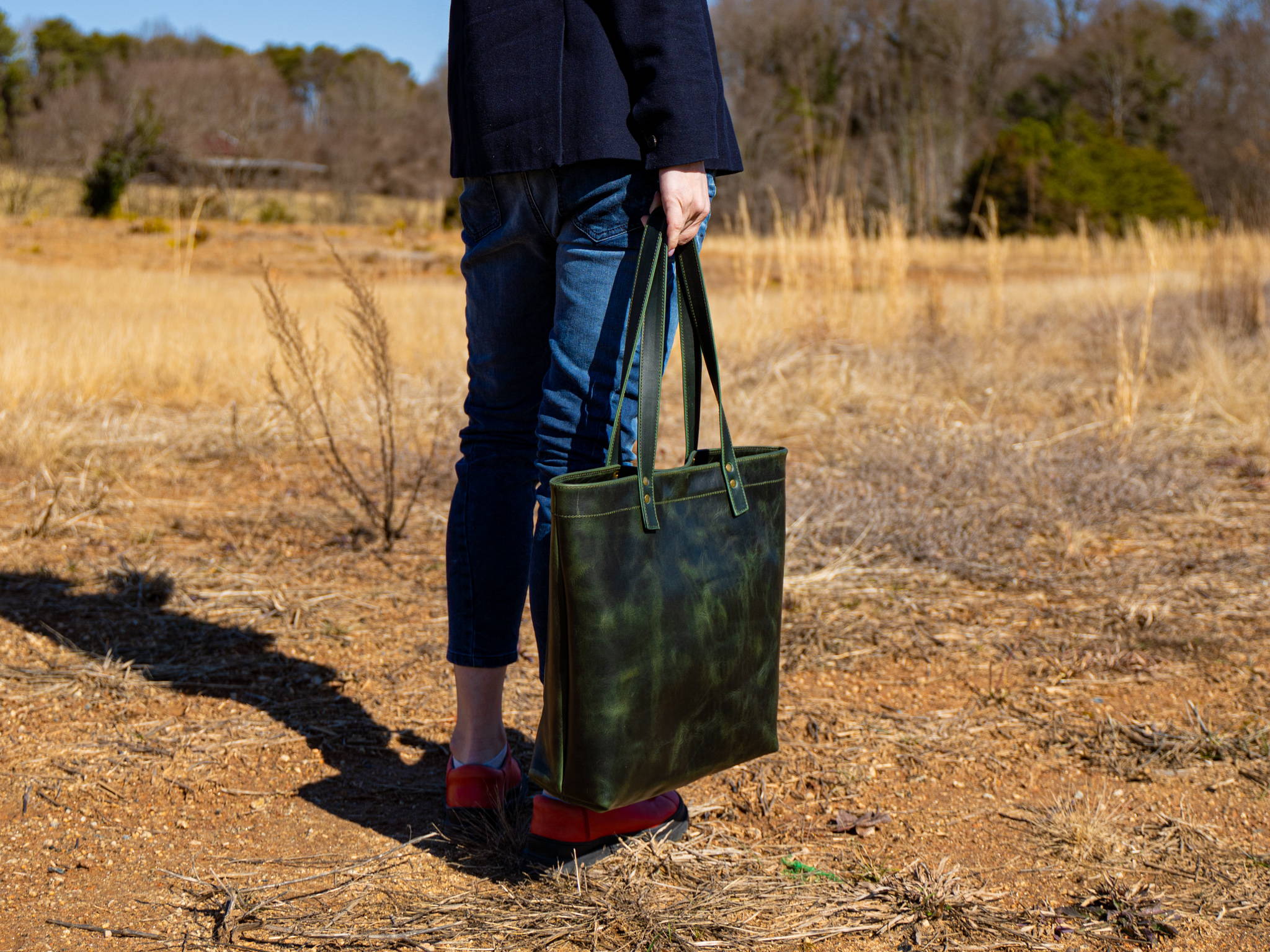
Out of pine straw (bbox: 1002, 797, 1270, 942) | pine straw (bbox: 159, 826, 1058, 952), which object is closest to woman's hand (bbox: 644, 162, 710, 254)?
pine straw (bbox: 159, 826, 1058, 952)

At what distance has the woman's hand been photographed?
1350mm

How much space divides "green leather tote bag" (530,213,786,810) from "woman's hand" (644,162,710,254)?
0.03 m

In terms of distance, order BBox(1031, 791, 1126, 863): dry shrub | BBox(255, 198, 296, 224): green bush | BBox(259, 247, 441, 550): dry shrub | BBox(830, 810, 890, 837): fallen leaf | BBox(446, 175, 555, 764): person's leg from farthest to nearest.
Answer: BBox(255, 198, 296, 224): green bush < BBox(259, 247, 441, 550): dry shrub < BBox(830, 810, 890, 837): fallen leaf < BBox(1031, 791, 1126, 863): dry shrub < BBox(446, 175, 555, 764): person's leg

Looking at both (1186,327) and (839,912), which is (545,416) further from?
(1186,327)

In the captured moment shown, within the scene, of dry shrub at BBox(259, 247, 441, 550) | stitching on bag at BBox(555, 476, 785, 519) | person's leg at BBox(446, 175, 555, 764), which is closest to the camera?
stitching on bag at BBox(555, 476, 785, 519)

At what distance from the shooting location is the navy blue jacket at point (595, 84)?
133 centimetres

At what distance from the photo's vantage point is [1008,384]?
622 centimetres

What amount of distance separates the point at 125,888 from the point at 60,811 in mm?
310

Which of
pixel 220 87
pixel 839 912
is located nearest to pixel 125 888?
pixel 839 912

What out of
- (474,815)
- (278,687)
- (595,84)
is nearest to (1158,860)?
(474,815)

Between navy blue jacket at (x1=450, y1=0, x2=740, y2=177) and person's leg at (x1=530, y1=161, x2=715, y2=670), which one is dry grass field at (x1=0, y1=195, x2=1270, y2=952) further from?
navy blue jacket at (x1=450, y1=0, x2=740, y2=177)

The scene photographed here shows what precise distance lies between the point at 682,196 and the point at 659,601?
52cm

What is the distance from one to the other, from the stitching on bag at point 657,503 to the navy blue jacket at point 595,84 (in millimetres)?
423

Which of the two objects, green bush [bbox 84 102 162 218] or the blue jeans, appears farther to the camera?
green bush [bbox 84 102 162 218]
